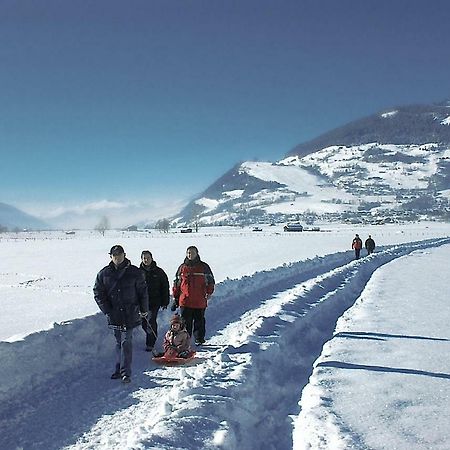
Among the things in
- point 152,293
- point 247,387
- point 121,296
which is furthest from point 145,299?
point 247,387

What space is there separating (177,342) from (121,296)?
5.88ft

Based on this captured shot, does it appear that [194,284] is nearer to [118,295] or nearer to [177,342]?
[177,342]

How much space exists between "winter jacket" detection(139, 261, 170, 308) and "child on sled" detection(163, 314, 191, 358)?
0.83 metres

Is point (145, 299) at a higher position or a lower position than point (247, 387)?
higher

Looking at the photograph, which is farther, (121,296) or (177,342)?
(177,342)

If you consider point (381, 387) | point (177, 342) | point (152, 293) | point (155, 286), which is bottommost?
point (381, 387)

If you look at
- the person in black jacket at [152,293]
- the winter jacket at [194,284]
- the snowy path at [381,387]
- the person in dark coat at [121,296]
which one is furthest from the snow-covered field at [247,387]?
the winter jacket at [194,284]

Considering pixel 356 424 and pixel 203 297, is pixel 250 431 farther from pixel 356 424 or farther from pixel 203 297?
pixel 203 297

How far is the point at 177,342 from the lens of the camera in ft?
29.8

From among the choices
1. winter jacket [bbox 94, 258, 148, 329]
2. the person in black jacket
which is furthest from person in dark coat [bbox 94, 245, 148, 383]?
the person in black jacket

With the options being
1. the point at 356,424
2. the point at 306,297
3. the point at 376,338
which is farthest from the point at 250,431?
the point at 306,297

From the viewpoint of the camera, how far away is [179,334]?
912cm

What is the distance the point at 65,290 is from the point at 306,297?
12429 mm

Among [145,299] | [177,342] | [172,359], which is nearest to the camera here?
[145,299]
